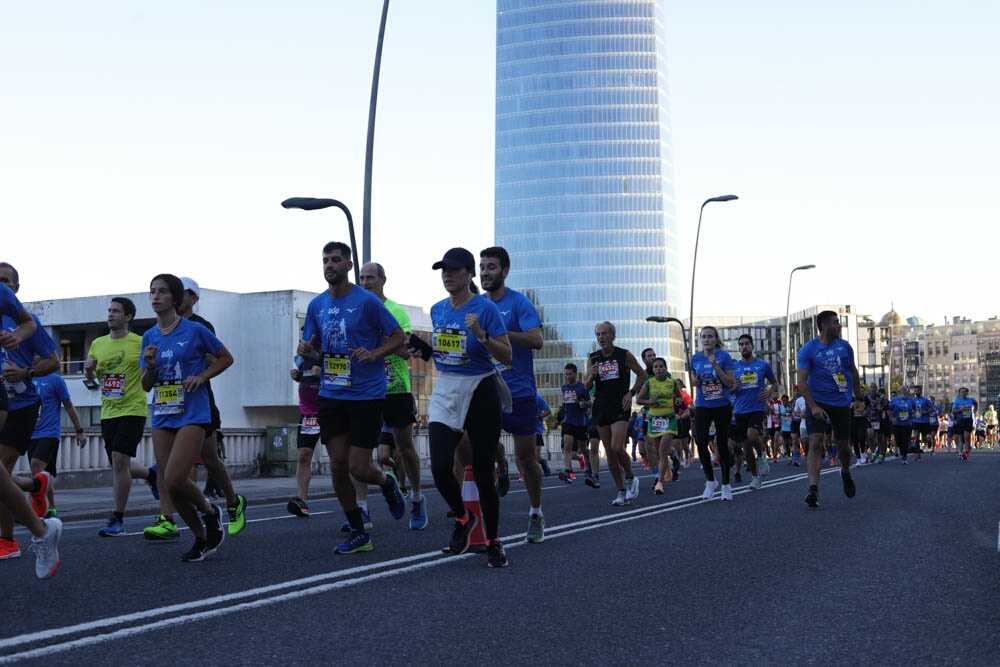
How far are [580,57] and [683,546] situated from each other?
16354 cm

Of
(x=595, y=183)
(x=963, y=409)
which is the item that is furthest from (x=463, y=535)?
(x=595, y=183)

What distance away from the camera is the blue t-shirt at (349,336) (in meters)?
7.52

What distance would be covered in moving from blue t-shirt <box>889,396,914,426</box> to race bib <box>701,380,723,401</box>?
1729 centimetres

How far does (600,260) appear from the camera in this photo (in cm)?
16388

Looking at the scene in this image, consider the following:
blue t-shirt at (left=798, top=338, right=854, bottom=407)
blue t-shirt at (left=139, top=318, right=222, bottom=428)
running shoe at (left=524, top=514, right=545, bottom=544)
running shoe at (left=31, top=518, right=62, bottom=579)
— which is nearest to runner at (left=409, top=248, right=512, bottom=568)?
running shoe at (left=524, top=514, right=545, bottom=544)

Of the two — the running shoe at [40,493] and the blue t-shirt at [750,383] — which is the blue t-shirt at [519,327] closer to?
the running shoe at [40,493]

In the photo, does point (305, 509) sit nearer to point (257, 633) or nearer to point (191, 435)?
point (191, 435)

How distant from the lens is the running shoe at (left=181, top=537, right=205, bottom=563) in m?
7.32

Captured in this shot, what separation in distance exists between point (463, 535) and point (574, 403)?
12122mm

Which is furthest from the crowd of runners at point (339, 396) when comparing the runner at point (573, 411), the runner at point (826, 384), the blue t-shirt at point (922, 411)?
the blue t-shirt at point (922, 411)

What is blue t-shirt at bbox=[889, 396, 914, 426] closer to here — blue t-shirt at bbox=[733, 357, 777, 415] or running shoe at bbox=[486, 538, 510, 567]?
blue t-shirt at bbox=[733, 357, 777, 415]

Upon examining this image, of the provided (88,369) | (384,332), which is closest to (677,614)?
(384,332)

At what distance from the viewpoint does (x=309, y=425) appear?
39.7 ft

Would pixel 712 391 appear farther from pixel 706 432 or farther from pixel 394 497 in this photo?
pixel 394 497
